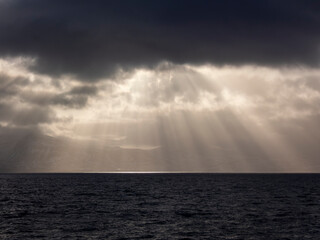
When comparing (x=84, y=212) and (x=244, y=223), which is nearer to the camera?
(x=244, y=223)

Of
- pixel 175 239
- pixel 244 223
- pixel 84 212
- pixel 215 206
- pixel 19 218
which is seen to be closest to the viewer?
pixel 175 239

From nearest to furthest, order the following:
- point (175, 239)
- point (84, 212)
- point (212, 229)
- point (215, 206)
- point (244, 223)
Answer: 1. point (175, 239)
2. point (212, 229)
3. point (244, 223)
4. point (84, 212)
5. point (215, 206)

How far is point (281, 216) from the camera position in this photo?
61125 millimetres

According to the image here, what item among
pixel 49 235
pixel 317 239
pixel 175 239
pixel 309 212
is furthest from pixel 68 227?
pixel 309 212

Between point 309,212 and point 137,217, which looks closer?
point 137,217

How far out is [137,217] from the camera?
59625 millimetres

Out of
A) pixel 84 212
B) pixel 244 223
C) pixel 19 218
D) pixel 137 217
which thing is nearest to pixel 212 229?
pixel 244 223

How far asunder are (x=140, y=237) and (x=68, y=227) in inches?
432

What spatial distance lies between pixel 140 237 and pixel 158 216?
1664cm

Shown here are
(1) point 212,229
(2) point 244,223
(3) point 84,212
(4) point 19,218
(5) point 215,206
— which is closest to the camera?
(1) point 212,229

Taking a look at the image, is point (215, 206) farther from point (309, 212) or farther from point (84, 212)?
point (84, 212)

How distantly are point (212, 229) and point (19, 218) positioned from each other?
2891cm

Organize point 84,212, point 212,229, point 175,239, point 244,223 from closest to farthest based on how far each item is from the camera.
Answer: point 175,239
point 212,229
point 244,223
point 84,212

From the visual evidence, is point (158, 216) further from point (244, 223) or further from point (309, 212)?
point (309, 212)
